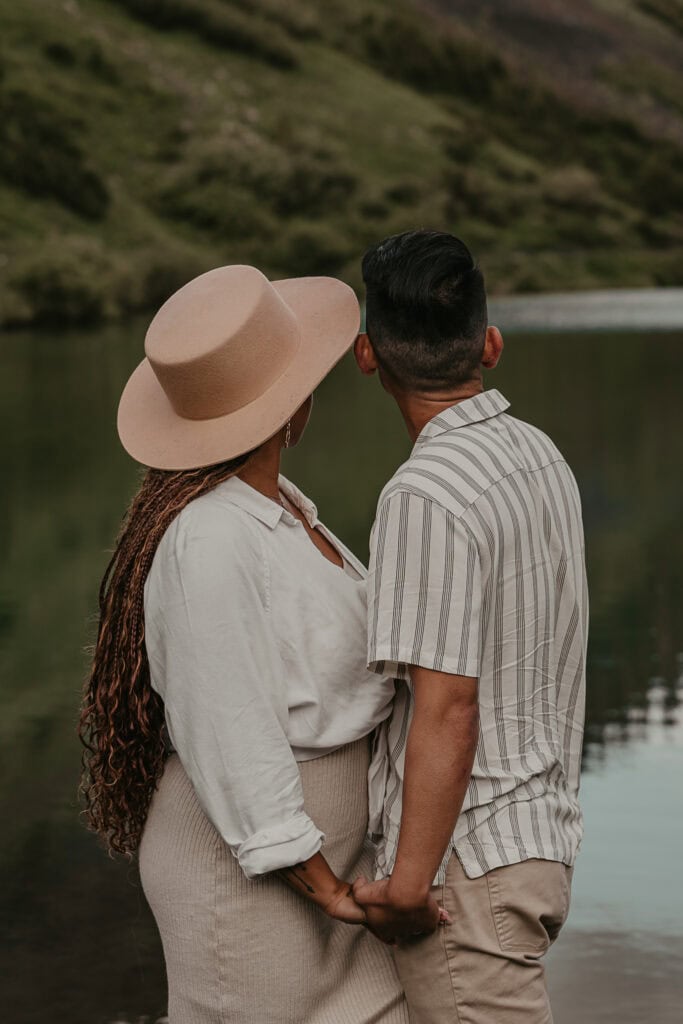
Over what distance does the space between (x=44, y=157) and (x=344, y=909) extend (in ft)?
149

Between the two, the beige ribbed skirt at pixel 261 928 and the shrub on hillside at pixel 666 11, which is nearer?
the beige ribbed skirt at pixel 261 928

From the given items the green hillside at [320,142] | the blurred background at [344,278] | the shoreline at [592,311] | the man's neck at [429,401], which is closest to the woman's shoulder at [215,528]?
the man's neck at [429,401]

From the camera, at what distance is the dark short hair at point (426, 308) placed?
187 cm

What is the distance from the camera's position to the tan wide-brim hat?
1.92 m

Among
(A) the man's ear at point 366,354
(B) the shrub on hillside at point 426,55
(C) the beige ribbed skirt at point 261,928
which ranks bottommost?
(B) the shrub on hillside at point 426,55

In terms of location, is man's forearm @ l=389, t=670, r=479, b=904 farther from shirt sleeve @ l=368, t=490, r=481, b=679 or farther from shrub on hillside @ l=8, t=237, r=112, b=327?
shrub on hillside @ l=8, t=237, r=112, b=327

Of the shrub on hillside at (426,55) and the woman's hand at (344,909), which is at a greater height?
the woman's hand at (344,909)

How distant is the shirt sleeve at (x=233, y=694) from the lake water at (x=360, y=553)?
0.65 meters

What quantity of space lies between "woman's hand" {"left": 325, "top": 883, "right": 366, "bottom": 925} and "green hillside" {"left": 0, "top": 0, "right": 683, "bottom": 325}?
32315mm

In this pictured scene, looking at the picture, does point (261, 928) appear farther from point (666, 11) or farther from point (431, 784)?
point (666, 11)

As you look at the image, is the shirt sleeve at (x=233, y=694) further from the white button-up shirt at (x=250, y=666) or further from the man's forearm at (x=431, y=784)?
the man's forearm at (x=431, y=784)

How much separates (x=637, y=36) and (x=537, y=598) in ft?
228

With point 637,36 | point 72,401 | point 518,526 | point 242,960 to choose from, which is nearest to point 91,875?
point 242,960

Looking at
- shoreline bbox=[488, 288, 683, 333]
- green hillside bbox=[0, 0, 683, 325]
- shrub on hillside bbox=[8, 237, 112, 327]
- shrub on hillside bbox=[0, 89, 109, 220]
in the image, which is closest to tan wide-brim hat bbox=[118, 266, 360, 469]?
shoreline bbox=[488, 288, 683, 333]
